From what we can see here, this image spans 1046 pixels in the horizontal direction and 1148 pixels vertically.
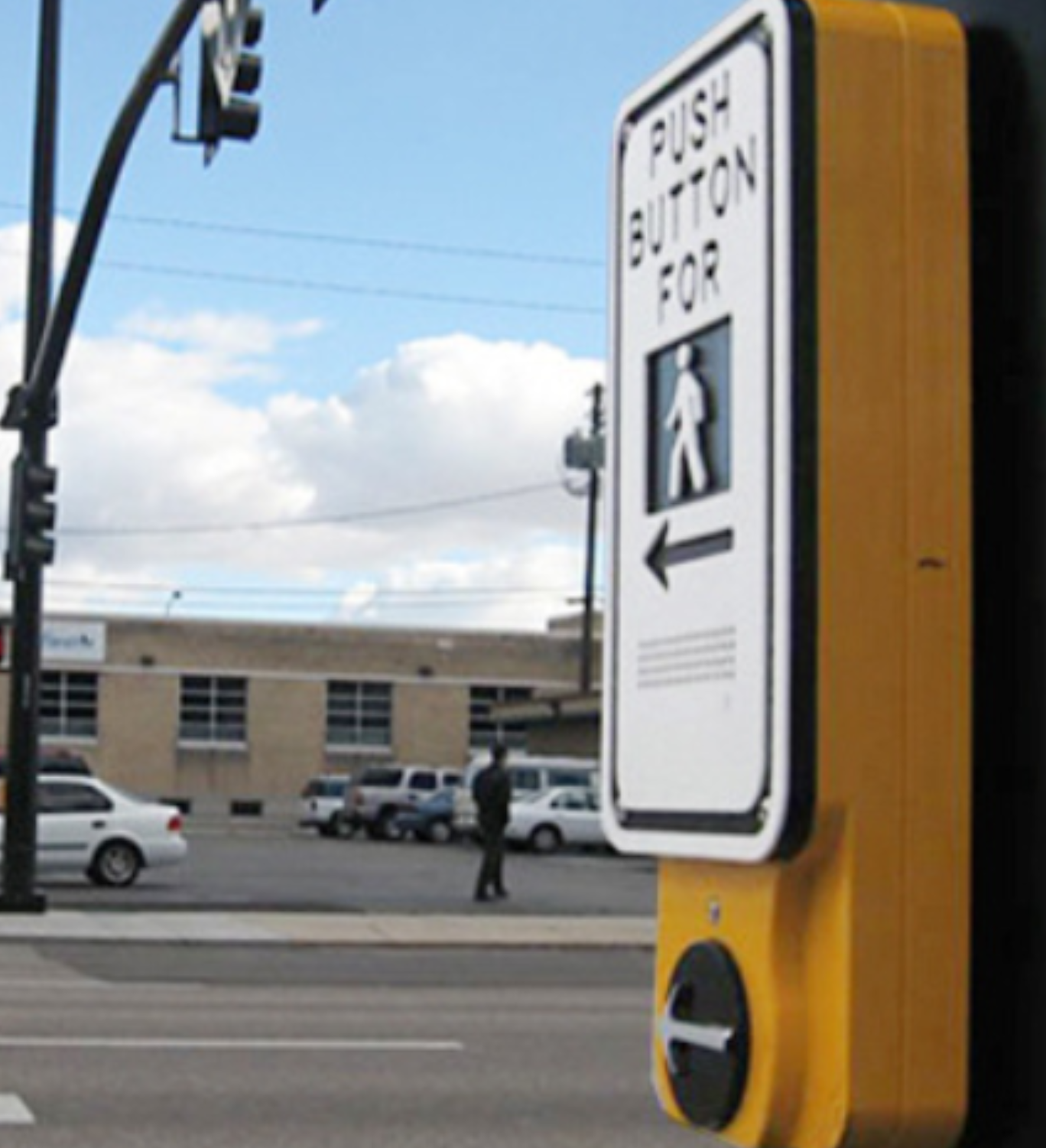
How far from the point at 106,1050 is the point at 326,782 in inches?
1763

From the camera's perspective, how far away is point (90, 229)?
57.1 ft

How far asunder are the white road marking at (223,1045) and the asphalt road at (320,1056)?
0.03 m

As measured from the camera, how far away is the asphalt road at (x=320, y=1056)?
10.6 meters

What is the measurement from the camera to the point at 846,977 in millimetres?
1771

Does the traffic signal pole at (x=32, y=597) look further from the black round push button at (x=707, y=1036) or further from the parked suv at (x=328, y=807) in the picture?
the parked suv at (x=328, y=807)

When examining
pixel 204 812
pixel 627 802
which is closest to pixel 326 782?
pixel 204 812

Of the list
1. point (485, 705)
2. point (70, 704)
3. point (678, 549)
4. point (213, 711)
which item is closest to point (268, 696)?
point (213, 711)

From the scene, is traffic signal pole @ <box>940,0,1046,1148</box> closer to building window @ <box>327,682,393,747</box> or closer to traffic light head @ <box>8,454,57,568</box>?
traffic light head @ <box>8,454,57,568</box>

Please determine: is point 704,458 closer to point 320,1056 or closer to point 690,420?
point 690,420

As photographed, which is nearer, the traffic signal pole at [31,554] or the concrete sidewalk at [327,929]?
the concrete sidewalk at [327,929]

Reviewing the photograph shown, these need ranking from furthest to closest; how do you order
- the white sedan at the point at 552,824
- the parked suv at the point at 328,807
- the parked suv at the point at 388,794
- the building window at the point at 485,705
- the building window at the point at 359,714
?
the building window at the point at 485,705 < the building window at the point at 359,714 < the parked suv at the point at 328,807 < the parked suv at the point at 388,794 < the white sedan at the point at 552,824

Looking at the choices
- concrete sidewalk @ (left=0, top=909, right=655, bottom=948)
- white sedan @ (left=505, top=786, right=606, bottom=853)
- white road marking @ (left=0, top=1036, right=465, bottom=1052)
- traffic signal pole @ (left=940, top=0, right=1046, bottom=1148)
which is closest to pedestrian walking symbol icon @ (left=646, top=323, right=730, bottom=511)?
traffic signal pole @ (left=940, top=0, right=1046, bottom=1148)

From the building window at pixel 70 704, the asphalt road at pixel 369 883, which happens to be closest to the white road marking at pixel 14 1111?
the asphalt road at pixel 369 883

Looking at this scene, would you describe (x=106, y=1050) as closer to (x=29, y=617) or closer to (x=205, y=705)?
(x=29, y=617)
